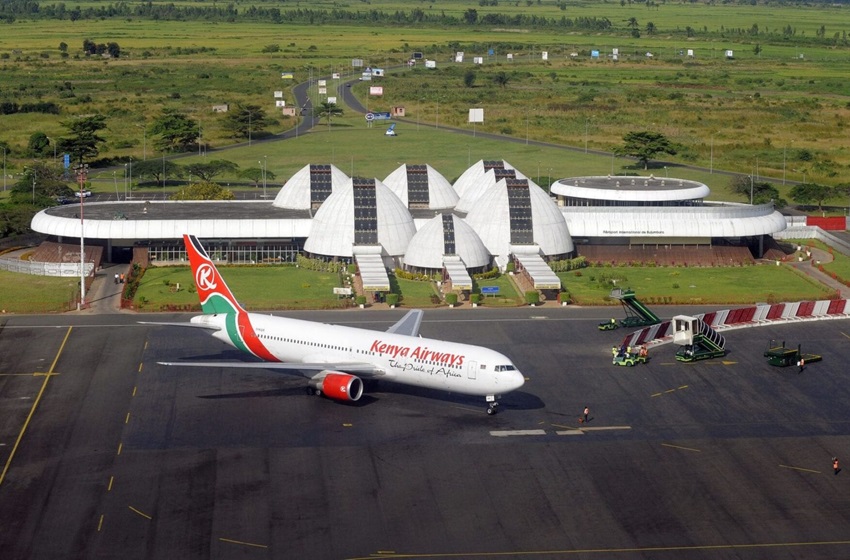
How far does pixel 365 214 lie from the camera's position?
146 meters

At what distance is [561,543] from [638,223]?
88.6m

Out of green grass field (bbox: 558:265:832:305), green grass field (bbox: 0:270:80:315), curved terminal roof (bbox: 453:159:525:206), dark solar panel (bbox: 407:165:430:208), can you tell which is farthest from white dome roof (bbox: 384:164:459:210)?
green grass field (bbox: 0:270:80:315)

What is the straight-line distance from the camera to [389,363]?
295ft

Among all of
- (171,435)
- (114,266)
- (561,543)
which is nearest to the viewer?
(561,543)

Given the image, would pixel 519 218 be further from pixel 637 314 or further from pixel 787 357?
pixel 787 357

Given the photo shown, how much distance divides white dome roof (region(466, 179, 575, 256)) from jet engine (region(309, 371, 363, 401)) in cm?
5780

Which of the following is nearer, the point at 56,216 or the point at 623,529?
the point at 623,529

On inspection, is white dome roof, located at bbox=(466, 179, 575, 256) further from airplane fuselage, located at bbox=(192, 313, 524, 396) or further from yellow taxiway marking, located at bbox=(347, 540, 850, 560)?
yellow taxiway marking, located at bbox=(347, 540, 850, 560)

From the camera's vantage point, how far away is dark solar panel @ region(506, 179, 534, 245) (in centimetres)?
14550

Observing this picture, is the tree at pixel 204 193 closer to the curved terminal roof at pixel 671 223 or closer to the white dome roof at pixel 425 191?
the white dome roof at pixel 425 191

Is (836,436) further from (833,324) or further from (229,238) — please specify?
(229,238)

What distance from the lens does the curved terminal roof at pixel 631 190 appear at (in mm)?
168375

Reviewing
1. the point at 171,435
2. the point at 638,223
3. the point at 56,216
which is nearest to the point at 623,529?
the point at 171,435

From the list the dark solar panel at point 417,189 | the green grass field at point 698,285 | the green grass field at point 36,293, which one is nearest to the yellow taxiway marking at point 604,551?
the green grass field at point 698,285
